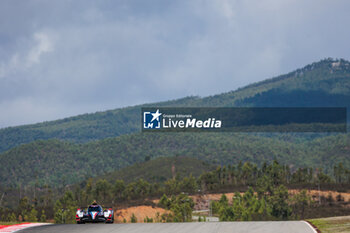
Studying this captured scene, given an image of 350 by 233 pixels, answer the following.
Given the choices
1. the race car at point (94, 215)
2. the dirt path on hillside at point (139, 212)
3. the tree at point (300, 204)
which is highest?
the race car at point (94, 215)

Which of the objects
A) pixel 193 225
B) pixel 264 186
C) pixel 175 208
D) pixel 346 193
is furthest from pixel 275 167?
pixel 193 225

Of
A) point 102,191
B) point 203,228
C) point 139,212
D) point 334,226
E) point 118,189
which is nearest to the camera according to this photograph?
point 334,226

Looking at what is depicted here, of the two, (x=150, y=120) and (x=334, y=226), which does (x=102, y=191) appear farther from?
(x=334, y=226)

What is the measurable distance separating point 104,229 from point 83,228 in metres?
1.83

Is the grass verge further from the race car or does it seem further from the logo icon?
the logo icon

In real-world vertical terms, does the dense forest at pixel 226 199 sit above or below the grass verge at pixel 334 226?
below

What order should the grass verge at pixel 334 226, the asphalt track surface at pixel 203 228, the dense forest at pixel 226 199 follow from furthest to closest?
the dense forest at pixel 226 199 → the asphalt track surface at pixel 203 228 → the grass verge at pixel 334 226

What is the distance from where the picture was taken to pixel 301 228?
112 ft

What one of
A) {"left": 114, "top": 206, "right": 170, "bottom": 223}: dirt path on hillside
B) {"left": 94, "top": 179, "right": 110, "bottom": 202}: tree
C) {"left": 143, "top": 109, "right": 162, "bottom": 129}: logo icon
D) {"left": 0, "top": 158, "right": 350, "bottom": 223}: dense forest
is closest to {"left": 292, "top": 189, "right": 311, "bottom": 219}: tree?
{"left": 0, "top": 158, "right": 350, "bottom": 223}: dense forest

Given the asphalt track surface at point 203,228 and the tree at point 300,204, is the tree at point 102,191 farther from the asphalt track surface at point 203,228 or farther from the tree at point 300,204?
the asphalt track surface at point 203,228

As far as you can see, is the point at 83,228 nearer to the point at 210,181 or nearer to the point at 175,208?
the point at 175,208

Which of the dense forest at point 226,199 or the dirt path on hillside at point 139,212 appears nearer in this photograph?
the dense forest at point 226,199

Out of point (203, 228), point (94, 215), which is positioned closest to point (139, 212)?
point (94, 215)

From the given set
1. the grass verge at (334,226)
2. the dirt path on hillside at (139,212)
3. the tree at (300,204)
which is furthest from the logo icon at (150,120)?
the grass verge at (334,226)
